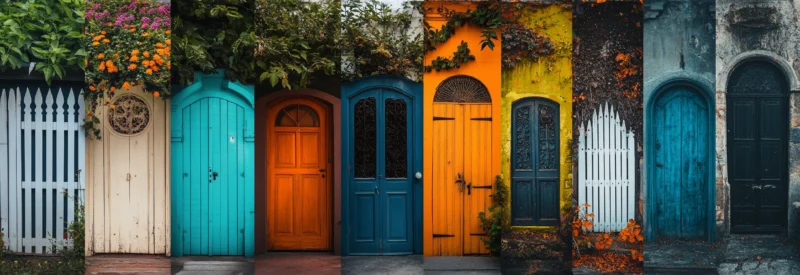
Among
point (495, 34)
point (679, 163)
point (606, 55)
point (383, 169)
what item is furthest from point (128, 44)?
point (679, 163)

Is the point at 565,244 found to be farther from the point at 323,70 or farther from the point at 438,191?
the point at 323,70

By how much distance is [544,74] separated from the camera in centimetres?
557

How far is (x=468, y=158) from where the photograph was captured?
18.2 feet

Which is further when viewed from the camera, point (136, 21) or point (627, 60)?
Answer: point (627, 60)

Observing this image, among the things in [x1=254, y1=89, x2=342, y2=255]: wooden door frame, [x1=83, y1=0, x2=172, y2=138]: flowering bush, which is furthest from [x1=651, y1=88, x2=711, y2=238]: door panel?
[x1=83, y1=0, x2=172, y2=138]: flowering bush

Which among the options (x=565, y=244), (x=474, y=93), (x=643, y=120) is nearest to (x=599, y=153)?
(x=643, y=120)

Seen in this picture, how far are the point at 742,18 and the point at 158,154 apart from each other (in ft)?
18.3

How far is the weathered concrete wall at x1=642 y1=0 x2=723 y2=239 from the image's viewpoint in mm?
5445

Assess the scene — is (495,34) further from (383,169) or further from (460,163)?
(383,169)

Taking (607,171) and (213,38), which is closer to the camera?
(213,38)

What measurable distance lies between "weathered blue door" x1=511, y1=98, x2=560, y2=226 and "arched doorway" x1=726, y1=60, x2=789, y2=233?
1.69 metres

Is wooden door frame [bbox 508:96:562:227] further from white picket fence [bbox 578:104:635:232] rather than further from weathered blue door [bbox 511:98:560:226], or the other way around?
white picket fence [bbox 578:104:635:232]

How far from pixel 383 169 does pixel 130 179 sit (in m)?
2.28

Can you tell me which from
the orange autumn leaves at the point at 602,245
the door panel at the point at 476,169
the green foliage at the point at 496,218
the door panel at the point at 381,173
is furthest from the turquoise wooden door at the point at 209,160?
the orange autumn leaves at the point at 602,245
